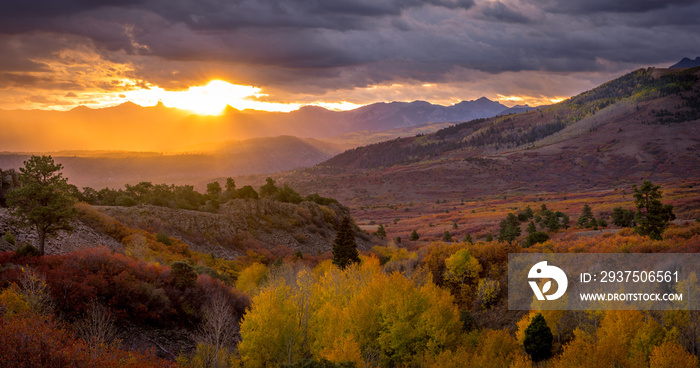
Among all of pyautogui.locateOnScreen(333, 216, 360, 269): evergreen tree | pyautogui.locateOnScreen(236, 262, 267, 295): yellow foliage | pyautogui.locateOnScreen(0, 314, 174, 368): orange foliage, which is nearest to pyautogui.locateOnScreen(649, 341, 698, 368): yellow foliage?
pyautogui.locateOnScreen(0, 314, 174, 368): orange foliage

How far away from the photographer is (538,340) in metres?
35.7

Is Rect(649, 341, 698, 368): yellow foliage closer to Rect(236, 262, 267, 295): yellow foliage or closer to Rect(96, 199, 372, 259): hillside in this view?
Rect(236, 262, 267, 295): yellow foliage

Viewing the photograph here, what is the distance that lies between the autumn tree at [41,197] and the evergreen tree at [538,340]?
37986mm

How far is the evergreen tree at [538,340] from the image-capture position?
35781 millimetres

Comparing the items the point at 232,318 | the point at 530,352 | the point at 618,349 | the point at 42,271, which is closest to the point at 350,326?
the point at 232,318

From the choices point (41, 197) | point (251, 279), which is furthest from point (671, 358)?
point (41, 197)

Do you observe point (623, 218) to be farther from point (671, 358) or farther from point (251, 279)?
point (251, 279)

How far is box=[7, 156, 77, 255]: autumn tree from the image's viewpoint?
110 ft

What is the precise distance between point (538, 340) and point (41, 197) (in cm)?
4011

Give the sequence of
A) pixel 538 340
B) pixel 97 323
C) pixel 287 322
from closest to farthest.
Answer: pixel 97 323, pixel 287 322, pixel 538 340

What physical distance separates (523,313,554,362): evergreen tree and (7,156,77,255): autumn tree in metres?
38.0

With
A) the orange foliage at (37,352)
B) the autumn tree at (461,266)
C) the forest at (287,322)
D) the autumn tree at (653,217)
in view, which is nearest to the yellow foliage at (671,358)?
the forest at (287,322)

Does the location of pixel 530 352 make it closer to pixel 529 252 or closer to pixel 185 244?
pixel 529 252

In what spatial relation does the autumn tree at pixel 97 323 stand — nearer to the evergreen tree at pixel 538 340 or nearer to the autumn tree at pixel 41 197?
the autumn tree at pixel 41 197
